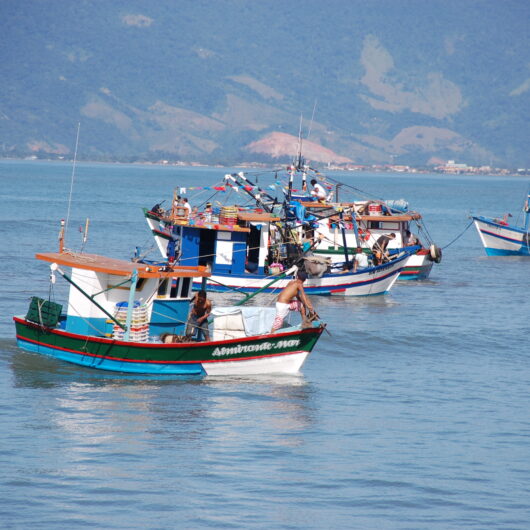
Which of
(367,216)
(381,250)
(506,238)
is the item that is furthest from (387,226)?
(506,238)

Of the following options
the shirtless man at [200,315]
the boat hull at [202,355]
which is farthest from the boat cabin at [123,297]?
the shirtless man at [200,315]

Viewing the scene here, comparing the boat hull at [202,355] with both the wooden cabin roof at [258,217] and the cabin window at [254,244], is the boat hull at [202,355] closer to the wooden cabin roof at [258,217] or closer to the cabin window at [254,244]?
the wooden cabin roof at [258,217]

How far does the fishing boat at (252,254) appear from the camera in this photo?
38750mm

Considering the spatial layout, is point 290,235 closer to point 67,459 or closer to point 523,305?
point 523,305

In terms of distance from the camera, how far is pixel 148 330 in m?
25.3

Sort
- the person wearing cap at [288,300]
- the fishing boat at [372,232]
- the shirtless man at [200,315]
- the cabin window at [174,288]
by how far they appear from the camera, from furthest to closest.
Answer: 1. the fishing boat at [372,232]
2. the cabin window at [174,288]
3. the shirtless man at [200,315]
4. the person wearing cap at [288,300]

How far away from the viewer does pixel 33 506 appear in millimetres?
17109

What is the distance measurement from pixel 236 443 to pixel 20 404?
531 cm

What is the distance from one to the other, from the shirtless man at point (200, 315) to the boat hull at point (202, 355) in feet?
2.96

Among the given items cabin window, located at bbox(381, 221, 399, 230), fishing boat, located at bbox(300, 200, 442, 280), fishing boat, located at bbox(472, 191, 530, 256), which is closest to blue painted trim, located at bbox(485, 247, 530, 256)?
fishing boat, located at bbox(472, 191, 530, 256)

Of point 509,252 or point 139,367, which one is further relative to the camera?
point 509,252

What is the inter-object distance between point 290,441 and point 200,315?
18.7 feet

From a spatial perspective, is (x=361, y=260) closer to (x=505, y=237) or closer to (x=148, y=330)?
(x=148, y=330)

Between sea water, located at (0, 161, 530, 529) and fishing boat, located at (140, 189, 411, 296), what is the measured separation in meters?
6.06
